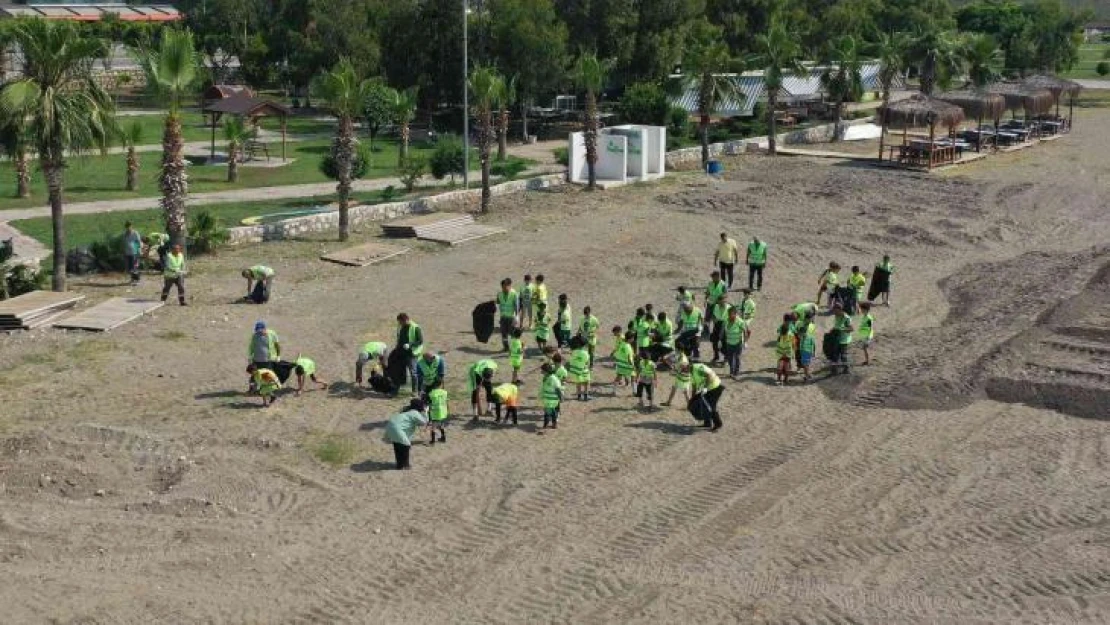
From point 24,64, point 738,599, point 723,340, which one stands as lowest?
point 738,599

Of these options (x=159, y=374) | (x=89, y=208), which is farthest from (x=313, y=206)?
(x=159, y=374)

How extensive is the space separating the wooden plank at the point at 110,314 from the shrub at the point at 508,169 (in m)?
17.4

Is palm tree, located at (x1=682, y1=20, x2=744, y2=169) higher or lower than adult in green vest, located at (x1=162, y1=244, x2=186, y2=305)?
higher

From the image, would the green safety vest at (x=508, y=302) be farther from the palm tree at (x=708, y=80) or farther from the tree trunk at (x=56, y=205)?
the palm tree at (x=708, y=80)

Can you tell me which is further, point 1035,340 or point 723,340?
point 1035,340

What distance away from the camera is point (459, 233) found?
32594 millimetres

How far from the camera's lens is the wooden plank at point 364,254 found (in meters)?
29.5

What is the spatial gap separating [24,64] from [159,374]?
319 inches

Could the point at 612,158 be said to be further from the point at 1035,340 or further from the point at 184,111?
the point at 184,111

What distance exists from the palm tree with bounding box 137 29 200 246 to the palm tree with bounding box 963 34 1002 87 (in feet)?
135

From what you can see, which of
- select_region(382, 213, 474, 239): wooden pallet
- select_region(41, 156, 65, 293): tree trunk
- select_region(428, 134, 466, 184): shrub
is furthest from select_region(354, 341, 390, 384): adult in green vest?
select_region(428, 134, 466, 184): shrub

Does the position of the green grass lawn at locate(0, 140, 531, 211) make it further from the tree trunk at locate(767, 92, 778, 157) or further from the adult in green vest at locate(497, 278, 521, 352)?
the adult in green vest at locate(497, 278, 521, 352)

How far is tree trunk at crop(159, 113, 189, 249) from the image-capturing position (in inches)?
1043

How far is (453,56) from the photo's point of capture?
2136 inches
